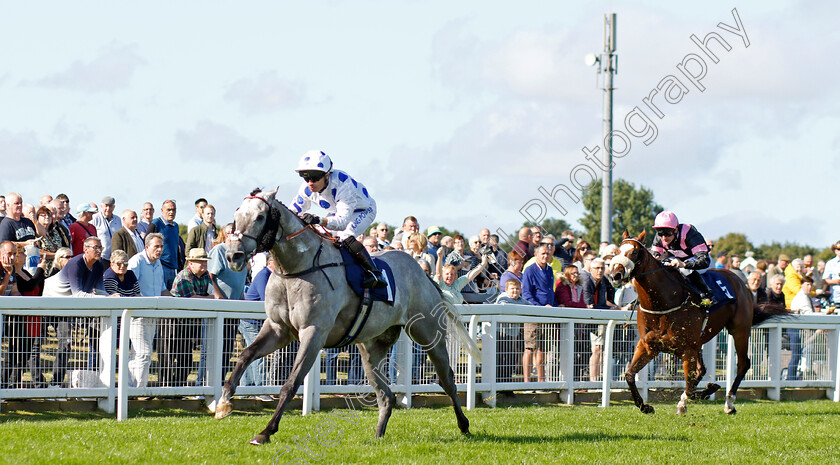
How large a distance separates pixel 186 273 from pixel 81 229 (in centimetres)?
208

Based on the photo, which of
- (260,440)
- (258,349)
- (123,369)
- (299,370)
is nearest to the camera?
(260,440)

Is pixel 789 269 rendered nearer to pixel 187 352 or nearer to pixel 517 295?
pixel 517 295

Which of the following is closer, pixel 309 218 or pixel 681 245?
pixel 309 218

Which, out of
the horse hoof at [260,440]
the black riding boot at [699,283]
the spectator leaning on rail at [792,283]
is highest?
the black riding boot at [699,283]

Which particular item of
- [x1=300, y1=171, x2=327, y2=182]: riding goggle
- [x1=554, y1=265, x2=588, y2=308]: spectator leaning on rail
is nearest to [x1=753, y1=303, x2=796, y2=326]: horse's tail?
[x1=554, y1=265, x2=588, y2=308]: spectator leaning on rail

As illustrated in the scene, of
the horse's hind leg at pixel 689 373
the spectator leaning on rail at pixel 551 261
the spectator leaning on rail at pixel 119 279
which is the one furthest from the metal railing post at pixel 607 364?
the spectator leaning on rail at pixel 119 279

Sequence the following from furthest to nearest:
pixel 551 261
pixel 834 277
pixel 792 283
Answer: pixel 834 277 < pixel 792 283 < pixel 551 261

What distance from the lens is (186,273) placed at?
10.0 metres

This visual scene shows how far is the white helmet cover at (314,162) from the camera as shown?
7.20m

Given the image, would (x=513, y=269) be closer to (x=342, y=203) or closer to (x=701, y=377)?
(x=701, y=377)

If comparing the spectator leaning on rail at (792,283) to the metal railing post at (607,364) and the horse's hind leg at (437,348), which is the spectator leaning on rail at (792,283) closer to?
the metal railing post at (607,364)

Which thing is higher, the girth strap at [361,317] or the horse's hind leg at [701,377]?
the girth strap at [361,317]

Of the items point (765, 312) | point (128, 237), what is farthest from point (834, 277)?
point (128, 237)

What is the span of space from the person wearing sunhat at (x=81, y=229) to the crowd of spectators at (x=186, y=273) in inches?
0.5
